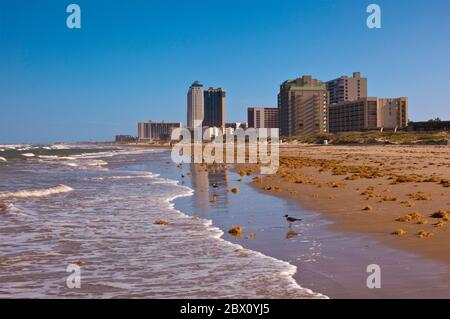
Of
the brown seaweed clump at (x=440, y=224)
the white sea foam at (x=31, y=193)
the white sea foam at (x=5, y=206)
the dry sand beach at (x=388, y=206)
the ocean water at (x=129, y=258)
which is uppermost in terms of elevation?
the brown seaweed clump at (x=440, y=224)

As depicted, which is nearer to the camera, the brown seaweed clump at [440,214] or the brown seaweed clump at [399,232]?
the brown seaweed clump at [399,232]

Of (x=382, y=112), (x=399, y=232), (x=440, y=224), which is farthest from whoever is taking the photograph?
(x=382, y=112)

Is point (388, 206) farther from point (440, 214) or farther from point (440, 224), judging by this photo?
point (440, 224)

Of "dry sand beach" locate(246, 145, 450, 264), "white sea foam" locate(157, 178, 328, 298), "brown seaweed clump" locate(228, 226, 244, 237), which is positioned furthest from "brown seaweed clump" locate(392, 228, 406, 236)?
"brown seaweed clump" locate(228, 226, 244, 237)

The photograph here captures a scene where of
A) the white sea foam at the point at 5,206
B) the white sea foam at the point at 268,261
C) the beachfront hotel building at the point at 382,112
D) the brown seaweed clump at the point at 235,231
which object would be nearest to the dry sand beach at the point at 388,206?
the brown seaweed clump at the point at 235,231

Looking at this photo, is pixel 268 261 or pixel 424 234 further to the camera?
pixel 424 234

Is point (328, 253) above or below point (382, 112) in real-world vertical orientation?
below

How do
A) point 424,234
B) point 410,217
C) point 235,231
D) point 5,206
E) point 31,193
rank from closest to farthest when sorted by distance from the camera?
1. point 424,234
2. point 235,231
3. point 410,217
4. point 5,206
5. point 31,193

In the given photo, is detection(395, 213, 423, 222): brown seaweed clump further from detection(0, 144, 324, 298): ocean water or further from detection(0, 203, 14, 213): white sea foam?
detection(0, 203, 14, 213): white sea foam

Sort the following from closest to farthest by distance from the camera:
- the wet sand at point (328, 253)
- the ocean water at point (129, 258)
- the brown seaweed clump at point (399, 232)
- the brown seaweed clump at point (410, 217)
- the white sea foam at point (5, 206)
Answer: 1. the wet sand at point (328, 253)
2. the ocean water at point (129, 258)
3. the brown seaweed clump at point (399, 232)
4. the brown seaweed clump at point (410, 217)
5. the white sea foam at point (5, 206)

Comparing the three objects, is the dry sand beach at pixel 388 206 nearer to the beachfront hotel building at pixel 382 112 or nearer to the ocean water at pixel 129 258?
the ocean water at pixel 129 258

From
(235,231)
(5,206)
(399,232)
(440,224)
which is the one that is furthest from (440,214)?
(5,206)
